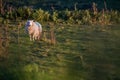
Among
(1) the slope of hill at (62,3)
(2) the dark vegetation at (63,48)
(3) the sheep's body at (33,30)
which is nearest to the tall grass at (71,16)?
(2) the dark vegetation at (63,48)

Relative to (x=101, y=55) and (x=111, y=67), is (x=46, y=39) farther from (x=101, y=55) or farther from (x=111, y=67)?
(x=111, y=67)

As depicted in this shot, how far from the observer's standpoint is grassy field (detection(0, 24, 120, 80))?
873cm

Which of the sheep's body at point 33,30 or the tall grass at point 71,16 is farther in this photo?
the tall grass at point 71,16

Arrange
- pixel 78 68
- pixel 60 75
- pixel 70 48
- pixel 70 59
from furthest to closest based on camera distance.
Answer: pixel 70 48 < pixel 70 59 < pixel 78 68 < pixel 60 75

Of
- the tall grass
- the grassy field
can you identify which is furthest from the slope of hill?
the grassy field

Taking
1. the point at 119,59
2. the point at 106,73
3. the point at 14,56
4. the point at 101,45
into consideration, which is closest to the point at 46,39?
the point at 101,45

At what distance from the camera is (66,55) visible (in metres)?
11.9

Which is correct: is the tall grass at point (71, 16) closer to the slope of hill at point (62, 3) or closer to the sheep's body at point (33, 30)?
the slope of hill at point (62, 3)

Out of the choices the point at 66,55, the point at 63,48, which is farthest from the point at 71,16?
the point at 66,55

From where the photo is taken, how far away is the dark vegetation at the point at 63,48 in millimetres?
8938

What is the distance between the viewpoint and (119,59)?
10461 mm

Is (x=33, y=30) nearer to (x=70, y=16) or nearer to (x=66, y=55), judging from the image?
(x=66, y=55)

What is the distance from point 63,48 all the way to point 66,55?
3.84 ft

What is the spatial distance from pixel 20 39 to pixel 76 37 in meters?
2.37
